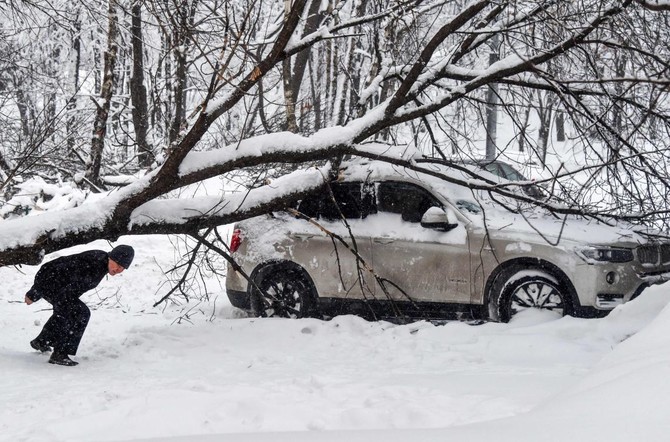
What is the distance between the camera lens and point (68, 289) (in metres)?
6.62

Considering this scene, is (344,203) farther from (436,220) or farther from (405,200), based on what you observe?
(436,220)

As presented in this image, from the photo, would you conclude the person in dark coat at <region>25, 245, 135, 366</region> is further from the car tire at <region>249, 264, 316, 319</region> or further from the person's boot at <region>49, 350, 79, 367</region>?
the car tire at <region>249, 264, 316, 319</region>

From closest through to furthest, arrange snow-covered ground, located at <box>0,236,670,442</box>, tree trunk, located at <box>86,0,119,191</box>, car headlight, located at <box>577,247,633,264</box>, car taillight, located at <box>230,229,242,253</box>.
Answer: snow-covered ground, located at <box>0,236,670,442</box>, car headlight, located at <box>577,247,633,264</box>, car taillight, located at <box>230,229,242,253</box>, tree trunk, located at <box>86,0,119,191</box>

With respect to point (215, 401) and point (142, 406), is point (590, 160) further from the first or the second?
point (142, 406)

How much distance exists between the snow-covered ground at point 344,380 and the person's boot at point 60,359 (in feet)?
0.38

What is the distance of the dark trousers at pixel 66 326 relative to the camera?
6.55 m

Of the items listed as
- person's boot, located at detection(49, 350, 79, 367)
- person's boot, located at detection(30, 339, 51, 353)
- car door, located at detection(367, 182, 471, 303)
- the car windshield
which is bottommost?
person's boot, located at detection(49, 350, 79, 367)

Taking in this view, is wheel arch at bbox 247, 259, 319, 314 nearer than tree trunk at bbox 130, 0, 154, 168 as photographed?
Yes

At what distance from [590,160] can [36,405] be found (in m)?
5.36

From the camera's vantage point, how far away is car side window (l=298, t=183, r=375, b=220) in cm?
798

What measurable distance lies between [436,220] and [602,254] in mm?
1724

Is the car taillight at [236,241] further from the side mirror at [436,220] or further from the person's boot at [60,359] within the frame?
the person's boot at [60,359]

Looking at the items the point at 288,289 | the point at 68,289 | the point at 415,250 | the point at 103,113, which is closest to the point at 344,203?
the point at 415,250

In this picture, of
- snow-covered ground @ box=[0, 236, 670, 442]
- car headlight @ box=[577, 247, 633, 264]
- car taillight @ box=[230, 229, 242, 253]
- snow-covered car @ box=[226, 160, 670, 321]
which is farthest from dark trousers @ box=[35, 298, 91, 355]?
car headlight @ box=[577, 247, 633, 264]
